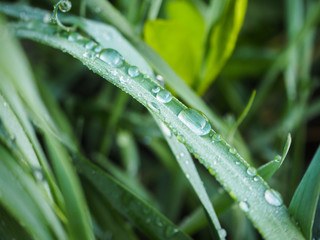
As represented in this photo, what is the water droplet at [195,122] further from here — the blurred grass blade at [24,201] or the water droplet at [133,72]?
the blurred grass blade at [24,201]

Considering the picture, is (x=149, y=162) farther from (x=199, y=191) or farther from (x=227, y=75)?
(x=199, y=191)

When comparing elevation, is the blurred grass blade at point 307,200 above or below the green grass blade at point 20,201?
below

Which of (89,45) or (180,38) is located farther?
(180,38)

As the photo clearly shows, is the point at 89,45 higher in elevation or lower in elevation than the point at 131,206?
higher

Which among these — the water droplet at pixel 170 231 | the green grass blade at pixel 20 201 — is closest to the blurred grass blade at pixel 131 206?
the water droplet at pixel 170 231

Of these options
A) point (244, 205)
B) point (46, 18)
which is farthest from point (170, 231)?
point (46, 18)

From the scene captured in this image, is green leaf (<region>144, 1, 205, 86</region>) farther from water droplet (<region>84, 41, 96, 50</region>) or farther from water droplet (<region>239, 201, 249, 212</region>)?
water droplet (<region>239, 201, 249, 212</region>)

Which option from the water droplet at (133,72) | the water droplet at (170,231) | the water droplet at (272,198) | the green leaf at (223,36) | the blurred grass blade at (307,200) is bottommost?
the blurred grass blade at (307,200)

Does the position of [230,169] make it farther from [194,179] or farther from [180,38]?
[180,38]
